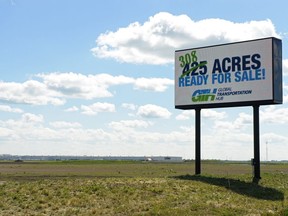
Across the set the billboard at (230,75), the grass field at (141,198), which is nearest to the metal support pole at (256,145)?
the billboard at (230,75)

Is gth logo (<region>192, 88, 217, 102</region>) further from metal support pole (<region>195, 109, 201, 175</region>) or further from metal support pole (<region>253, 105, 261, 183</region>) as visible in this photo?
metal support pole (<region>253, 105, 261, 183</region>)

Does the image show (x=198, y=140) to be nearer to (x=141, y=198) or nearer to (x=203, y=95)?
(x=203, y=95)

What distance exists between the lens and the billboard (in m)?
32.6

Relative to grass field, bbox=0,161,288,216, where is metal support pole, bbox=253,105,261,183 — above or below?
above

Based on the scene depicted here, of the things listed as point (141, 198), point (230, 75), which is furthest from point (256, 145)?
point (141, 198)

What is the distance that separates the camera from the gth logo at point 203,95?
35.5 metres

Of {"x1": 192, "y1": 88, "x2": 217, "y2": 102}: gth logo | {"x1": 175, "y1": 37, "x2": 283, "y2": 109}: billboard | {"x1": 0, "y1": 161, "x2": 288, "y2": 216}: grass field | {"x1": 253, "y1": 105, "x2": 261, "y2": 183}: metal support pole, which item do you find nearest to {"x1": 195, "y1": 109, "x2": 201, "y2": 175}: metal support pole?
{"x1": 175, "y1": 37, "x2": 283, "y2": 109}: billboard

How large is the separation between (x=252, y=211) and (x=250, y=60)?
15.0m

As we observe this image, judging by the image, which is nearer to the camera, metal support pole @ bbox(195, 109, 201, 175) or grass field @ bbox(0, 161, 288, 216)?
grass field @ bbox(0, 161, 288, 216)

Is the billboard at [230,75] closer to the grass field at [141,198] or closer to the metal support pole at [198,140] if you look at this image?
the metal support pole at [198,140]

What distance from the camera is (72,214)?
20281 millimetres

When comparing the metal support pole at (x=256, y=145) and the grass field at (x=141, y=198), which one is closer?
the grass field at (x=141, y=198)

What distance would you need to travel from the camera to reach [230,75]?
113 ft

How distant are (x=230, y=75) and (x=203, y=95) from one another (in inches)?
112
